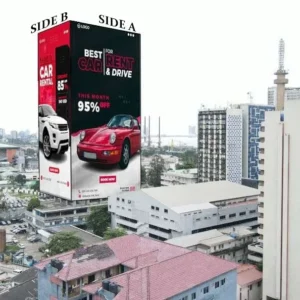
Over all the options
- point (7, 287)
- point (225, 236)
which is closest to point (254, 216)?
point (225, 236)

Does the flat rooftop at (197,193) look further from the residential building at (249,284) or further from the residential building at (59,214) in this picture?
the residential building at (249,284)

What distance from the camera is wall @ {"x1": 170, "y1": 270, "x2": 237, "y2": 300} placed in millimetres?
4926

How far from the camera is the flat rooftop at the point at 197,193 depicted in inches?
361

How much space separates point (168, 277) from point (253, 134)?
9.74 meters

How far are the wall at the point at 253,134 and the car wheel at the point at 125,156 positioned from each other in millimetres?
12167

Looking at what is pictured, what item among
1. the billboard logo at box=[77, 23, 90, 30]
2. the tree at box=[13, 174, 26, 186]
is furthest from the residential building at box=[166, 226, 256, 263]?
the tree at box=[13, 174, 26, 186]

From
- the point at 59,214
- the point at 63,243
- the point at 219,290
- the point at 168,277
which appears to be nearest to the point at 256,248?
the point at 219,290

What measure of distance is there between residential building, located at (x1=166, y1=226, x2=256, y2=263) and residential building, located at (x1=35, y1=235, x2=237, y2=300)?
130cm

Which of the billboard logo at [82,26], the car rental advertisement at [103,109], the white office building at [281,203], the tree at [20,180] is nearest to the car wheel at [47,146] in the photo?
the car rental advertisement at [103,109]

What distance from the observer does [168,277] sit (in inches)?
192

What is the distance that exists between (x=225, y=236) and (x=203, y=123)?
22.7 ft

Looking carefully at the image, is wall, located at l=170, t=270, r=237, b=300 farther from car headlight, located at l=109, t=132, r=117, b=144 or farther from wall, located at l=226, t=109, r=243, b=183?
wall, located at l=226, t=109, r=243, b=183

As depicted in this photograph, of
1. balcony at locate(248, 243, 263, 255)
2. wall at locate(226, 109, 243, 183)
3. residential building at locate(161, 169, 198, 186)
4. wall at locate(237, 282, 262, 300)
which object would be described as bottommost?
wall at locate(237, 282, 262, 300)

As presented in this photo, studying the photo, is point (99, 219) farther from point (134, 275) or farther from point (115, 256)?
point (134, 275)
